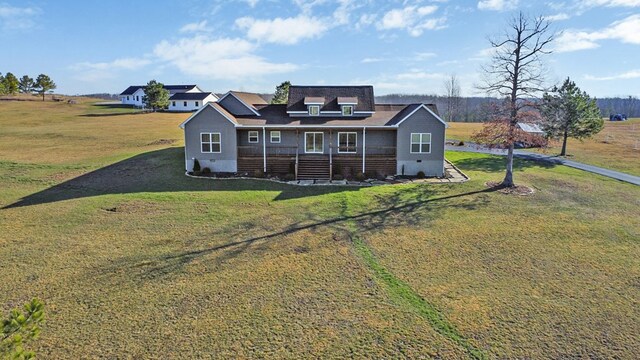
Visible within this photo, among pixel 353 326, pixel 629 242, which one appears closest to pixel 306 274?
pixel 353 326

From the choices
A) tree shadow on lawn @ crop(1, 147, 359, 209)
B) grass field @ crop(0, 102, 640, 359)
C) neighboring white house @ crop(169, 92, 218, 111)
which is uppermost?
neighboring white house @ crop(169, 92, 218, 111)

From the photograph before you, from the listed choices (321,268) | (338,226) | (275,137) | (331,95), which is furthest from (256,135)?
(321,268)

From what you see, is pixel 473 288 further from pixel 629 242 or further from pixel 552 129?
pixel 552 129

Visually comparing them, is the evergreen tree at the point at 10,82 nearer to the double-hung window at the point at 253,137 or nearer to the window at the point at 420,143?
the double-hung window at the point at 253,137

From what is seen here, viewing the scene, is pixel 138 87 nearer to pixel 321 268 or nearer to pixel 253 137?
pixel 253 137

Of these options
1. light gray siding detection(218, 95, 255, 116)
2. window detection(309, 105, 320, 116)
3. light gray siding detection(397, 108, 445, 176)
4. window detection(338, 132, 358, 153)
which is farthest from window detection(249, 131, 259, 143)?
light gray siding detection(397, 108, 445, 176)

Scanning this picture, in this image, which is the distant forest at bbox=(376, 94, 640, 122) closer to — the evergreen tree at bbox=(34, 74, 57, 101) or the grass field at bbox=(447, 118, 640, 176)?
the grass field at bbox=(447, 118, 640, 176)
